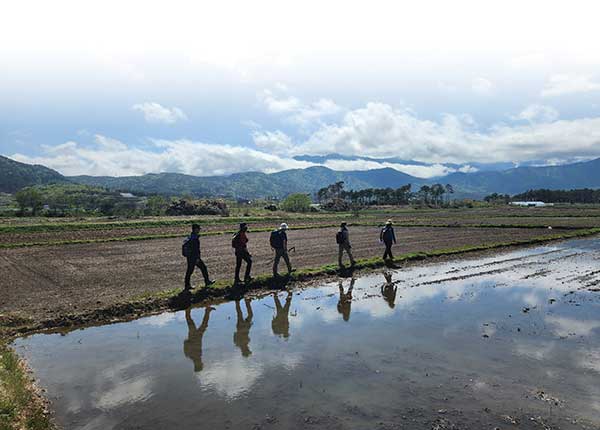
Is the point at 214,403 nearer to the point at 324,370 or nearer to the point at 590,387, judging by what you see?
the point at 324,370

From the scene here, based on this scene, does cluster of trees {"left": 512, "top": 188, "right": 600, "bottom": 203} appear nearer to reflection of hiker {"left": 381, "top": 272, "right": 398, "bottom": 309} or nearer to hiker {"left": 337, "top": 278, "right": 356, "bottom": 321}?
reflection of hiker {"left": 381, "top": 272, "right": 398, "bottom": 309}

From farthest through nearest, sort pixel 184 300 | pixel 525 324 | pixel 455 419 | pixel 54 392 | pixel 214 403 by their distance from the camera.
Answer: pixel 184 300
pixel 525 324
pixel 54 392
pixel 214 403
pixel 455 419

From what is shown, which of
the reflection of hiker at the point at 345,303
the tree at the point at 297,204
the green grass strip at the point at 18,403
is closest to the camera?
the green grass strip at the point at 18,403

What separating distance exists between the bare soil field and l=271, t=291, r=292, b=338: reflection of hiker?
407 centimetres

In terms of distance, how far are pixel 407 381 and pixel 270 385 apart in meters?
2.61

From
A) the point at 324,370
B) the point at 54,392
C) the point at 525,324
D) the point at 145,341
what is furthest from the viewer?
the point at 525,324

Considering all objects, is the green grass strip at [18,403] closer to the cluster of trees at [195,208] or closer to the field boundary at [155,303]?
the field boundary at [155,303]

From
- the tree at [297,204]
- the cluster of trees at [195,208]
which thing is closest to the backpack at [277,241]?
the cluster of trees at [195,208]

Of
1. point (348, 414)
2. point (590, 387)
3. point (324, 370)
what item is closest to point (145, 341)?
point (324, 370)

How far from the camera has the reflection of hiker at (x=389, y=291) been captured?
14.0m

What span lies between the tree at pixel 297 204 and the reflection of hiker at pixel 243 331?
332 feet

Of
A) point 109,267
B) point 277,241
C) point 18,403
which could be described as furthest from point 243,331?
point 109,267

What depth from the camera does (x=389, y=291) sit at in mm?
15523

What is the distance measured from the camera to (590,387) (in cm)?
758
